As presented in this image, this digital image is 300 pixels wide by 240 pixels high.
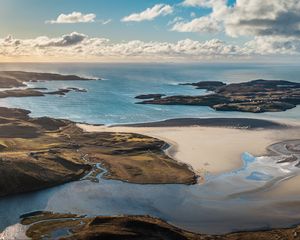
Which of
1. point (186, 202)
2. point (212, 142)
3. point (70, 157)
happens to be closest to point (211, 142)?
point (212, 142)

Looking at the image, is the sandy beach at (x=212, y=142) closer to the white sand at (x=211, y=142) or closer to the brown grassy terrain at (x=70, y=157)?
the white sand at (x=211, y=142)

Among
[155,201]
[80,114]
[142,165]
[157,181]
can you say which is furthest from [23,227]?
[80,114]

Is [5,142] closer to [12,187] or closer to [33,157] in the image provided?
[33,157]

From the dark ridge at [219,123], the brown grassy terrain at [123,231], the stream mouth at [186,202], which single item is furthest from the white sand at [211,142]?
the brown grassy terrain at [123,231]

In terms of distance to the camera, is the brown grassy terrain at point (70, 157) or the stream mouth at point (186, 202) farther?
the brown grassy terrain at point (70, 157)

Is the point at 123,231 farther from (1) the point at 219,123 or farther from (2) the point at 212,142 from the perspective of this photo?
(1) the point at 219,123

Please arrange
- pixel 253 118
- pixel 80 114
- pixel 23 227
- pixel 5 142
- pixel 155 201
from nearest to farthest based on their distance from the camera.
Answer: pixel 23 227 → pixel 155 201 → pixel 5 142 → pixel 253 118 → pixel 80 114
